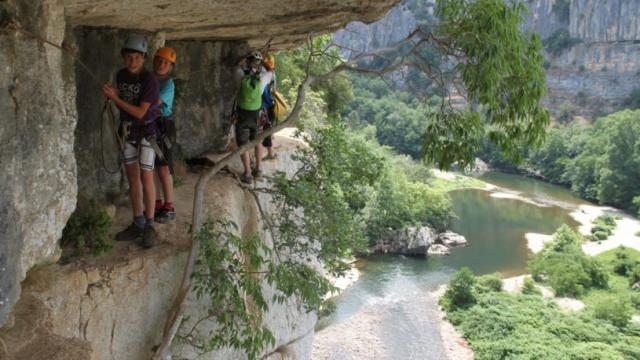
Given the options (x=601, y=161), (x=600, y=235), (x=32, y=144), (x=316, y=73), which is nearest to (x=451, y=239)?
(x=600, y=235)

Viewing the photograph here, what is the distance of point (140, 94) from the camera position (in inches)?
173

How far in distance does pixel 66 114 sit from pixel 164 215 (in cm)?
155

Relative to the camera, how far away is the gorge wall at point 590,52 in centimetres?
6781

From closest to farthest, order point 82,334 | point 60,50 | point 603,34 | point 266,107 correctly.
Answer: point 60,50 → point 82,334 → point 266,107 → point 603,34

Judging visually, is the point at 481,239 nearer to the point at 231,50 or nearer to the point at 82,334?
the point at 231,50

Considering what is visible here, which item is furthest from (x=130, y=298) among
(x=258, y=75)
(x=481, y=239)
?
(x=481, y=239)

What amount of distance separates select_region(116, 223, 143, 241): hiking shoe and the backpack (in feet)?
7.04

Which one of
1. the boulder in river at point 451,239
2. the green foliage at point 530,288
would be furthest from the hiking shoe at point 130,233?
the boulder in river at point 451,239

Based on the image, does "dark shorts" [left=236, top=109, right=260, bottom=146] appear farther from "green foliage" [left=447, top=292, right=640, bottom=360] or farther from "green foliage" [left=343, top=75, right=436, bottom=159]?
"green foliage" [left=343, top=75, right=436, bottom=159]

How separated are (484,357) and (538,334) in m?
2.39

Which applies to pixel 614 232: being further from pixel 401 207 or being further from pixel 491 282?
pixel 491 282

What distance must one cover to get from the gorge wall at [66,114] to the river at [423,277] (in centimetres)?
1421

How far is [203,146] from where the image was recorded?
749 centimetres

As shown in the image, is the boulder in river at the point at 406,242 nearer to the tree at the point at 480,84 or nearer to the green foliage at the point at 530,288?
the green foliage at the point at 530,288
